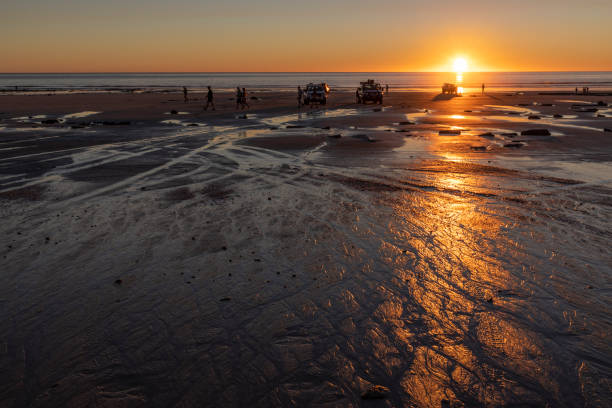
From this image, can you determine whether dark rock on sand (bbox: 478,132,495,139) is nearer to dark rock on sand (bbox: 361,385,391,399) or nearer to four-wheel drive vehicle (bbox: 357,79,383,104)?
dark rock on sand (bbox: 361,385,391,399)

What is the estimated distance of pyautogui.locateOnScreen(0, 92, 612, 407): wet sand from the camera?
12.3 feet

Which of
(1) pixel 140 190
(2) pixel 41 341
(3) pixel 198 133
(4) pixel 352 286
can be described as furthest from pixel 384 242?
(3) pixel 198 133

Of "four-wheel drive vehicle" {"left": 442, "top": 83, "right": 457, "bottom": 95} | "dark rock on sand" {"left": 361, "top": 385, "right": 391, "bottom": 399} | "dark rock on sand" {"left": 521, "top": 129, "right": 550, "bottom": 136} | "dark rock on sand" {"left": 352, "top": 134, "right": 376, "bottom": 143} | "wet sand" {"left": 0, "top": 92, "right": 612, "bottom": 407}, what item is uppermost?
"four-wheel drive vehicle" {"left": 442, "top": 83, "right": 457, "bottom": 95}

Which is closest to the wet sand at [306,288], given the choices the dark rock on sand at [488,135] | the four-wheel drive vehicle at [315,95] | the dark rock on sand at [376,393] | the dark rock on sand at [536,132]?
the dark rock on sand at [376,393]

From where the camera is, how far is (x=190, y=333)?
4.48m

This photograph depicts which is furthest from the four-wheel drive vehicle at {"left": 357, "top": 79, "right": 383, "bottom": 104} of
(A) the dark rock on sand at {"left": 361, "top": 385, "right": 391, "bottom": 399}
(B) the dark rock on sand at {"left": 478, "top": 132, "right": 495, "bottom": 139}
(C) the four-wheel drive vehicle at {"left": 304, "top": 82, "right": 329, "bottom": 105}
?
(A) the dark rock on sand at {"left": 361, "top": 385, "right": 391, "bottom": 399}

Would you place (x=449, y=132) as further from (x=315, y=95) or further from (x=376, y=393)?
(x=315, y=95)

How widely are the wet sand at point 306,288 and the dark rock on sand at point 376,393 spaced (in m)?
0.03

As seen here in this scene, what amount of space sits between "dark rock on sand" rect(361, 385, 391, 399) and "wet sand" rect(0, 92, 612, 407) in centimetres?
3

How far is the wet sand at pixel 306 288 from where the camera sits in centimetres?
376

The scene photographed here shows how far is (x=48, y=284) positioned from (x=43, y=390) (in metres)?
2.25

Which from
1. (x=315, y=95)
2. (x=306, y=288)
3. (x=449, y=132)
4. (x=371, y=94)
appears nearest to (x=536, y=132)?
(x=449, y=132)

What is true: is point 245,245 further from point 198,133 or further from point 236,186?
point 198,133

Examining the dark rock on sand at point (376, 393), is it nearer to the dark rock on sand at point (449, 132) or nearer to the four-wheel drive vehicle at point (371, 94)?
the dark rock on sand at point (449, 132)
